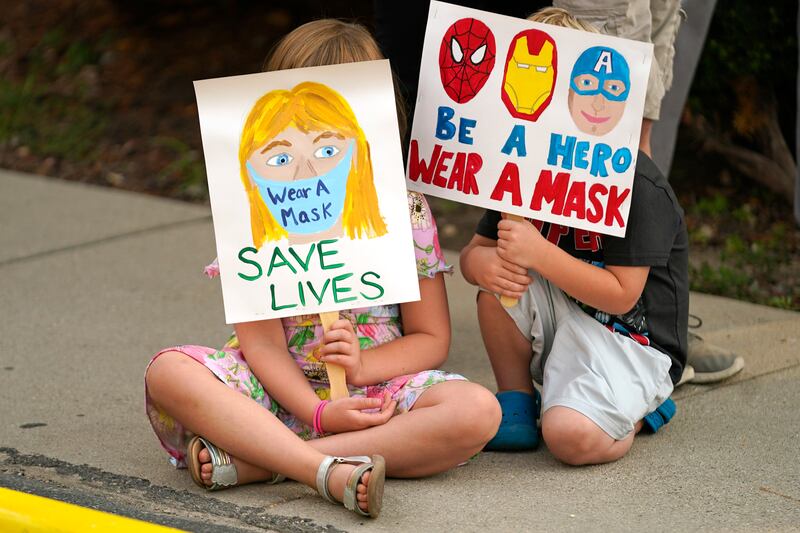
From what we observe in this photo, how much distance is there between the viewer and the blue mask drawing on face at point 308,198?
2.62 meters

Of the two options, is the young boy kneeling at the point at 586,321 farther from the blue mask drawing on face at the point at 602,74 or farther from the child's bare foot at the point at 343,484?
the child's bare foot at the point at 343,484

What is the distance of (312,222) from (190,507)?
0.66 m

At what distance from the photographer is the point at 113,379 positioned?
3.33 metres

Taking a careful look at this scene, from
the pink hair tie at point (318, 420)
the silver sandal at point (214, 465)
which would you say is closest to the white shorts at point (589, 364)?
the pink hair tie at point (318, 420)

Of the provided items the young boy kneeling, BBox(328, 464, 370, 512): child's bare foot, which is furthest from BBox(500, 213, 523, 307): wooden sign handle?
BBox(328, 464, 370, 512): child's bare foot

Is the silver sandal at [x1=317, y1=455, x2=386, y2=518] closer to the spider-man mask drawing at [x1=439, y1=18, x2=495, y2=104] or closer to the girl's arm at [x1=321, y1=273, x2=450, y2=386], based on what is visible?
the girl's arm at [x1=321, y1=273, x2=450, y2=386]

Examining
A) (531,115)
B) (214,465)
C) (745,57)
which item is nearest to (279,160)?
(531,115)

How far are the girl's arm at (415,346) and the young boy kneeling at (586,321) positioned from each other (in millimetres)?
119

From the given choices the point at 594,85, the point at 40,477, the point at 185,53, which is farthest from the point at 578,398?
the point at 185,53

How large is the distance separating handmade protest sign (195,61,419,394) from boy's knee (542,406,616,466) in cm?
43

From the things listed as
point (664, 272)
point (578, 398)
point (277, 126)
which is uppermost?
point (277, 126)

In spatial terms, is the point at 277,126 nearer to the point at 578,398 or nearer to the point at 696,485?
the point at 578,398

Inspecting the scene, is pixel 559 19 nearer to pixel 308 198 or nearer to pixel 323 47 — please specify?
pixel 323 47

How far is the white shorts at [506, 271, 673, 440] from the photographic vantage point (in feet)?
8.80
